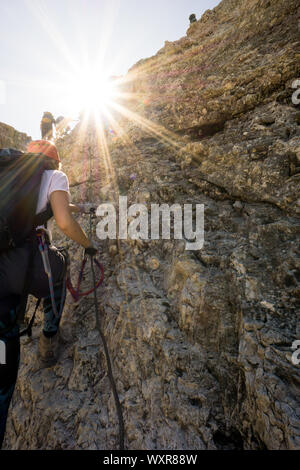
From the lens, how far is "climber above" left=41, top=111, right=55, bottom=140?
44.1 feet

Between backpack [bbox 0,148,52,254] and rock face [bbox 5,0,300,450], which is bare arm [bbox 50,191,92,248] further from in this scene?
rock face [bbox 5,0,300,450]

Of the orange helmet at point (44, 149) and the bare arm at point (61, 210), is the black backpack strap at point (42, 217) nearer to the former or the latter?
the bare arm at point (61, 210)

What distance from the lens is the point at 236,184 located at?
371 centimetres

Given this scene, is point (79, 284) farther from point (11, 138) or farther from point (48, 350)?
point (11, 138)

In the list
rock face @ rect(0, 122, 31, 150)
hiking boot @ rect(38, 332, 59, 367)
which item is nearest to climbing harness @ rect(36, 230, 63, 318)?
hiking boot @ rect(38, 332, 59, 367)

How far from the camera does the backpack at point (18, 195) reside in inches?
102

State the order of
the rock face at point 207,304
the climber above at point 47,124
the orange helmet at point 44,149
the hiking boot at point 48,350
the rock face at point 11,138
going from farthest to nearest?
the rock face at point 11,138
the climber above at point 47,124
the hiking boot at point 48,350
the orange helmet at point 44,149
the rock face at point 207,304

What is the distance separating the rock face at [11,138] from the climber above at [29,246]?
963 inches

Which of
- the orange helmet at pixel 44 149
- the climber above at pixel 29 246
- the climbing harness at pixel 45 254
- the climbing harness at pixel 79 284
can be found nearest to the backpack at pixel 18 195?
the climber above at pixel 29 246

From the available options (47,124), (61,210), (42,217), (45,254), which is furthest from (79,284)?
(47,124)

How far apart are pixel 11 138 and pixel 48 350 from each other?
2795 cm

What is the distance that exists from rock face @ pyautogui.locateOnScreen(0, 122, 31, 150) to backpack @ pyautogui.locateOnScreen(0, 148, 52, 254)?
24375mm

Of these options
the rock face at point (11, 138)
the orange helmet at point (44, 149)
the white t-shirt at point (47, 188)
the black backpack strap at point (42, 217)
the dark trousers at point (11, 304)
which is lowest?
the dark trousers at point (11, 304)

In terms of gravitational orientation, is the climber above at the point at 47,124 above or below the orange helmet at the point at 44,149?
above
